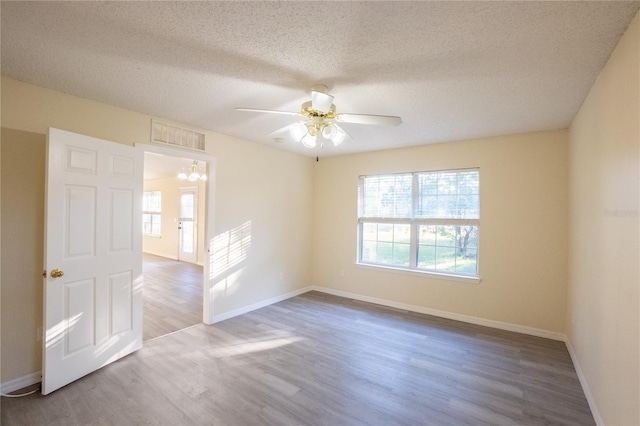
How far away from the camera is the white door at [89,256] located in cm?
223

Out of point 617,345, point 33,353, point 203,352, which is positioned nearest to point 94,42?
point 33,353

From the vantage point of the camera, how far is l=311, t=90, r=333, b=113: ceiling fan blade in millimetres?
1944

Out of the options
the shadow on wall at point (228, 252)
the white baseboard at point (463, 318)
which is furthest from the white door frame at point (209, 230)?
the white baseboard at point (463, 318)

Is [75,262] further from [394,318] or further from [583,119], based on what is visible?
[583,119]

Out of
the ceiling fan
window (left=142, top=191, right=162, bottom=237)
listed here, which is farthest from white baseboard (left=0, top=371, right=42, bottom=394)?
window (left=142, top=191, right=162, bottom=237)

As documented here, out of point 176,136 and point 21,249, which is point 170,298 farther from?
point 176,136

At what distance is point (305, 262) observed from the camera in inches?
205

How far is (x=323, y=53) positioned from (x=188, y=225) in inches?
291

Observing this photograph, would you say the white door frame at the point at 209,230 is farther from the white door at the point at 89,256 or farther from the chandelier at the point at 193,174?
the chandelier at the point at 193,174

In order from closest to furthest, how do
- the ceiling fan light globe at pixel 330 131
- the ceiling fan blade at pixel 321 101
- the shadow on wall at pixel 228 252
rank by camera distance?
the ceiling fan blade at pixel 321 101
the ceiling fan light globe at pixel 330 131
the shadow on wall at pixel 228 252

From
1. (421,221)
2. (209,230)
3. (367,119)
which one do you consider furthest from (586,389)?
(209,230)

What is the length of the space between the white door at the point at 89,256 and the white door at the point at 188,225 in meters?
5.16

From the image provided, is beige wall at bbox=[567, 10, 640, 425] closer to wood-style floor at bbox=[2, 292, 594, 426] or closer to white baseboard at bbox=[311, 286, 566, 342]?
wood-style floor at bbox=[2, 292, 594, 426]

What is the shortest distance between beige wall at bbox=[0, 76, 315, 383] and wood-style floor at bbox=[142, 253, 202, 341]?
1.98ft
